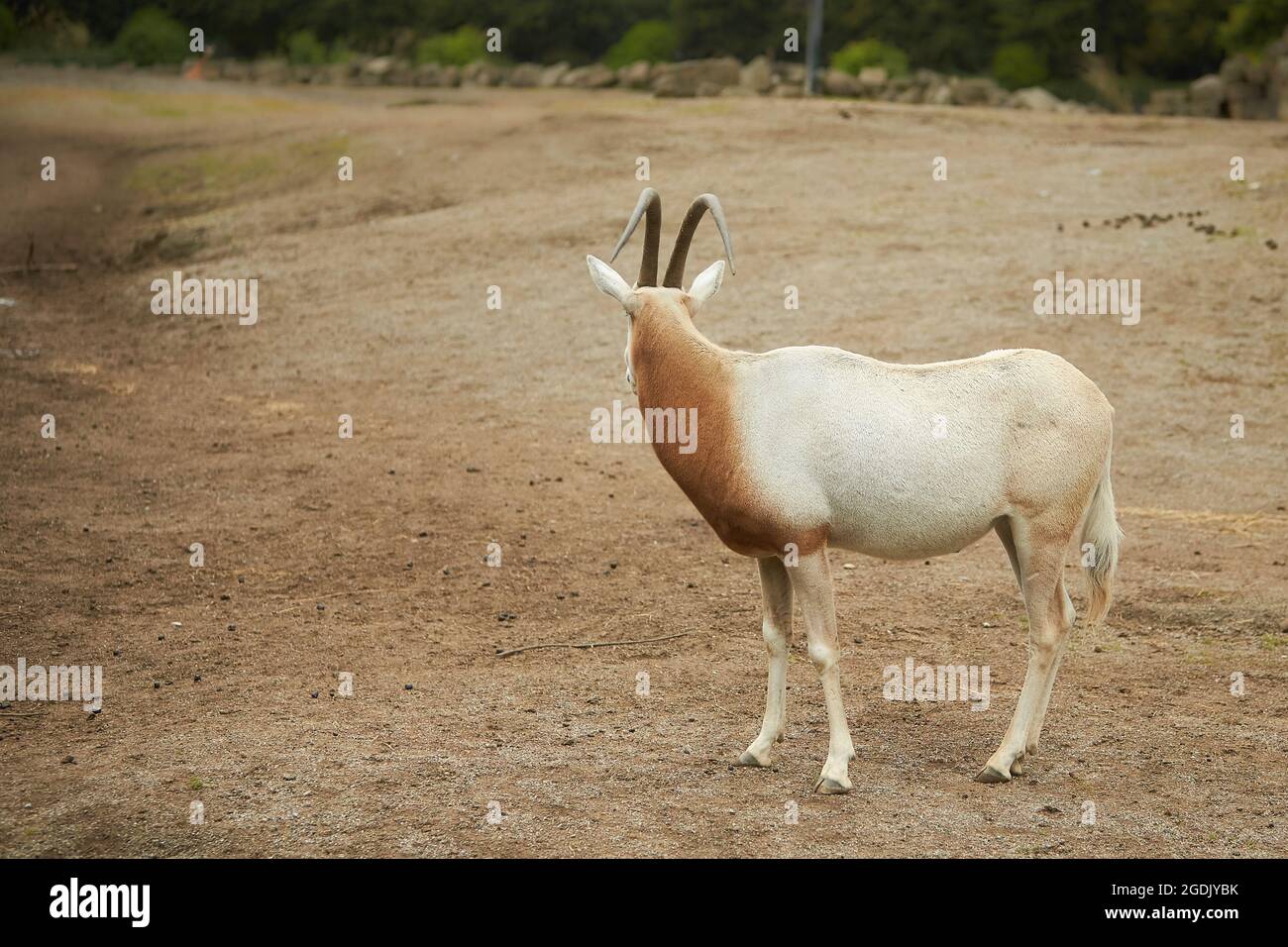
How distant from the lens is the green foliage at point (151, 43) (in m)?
47.1

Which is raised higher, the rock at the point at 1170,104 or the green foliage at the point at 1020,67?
the green foliage at the point at 1020,67

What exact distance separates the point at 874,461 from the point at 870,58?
133ft

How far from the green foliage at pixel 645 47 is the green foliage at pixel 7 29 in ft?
64.8

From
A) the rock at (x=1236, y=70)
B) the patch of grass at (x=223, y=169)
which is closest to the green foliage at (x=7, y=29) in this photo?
the patch of grass at (x=223, y=169)

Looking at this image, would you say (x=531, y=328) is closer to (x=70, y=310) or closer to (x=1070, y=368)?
(x=70, y=310)

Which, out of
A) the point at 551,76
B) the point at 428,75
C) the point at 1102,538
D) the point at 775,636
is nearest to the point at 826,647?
the point at 775,636

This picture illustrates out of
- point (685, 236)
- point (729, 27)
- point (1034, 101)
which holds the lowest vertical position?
point (685, 236)

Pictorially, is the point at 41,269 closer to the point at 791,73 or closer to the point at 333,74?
the point at 791,73

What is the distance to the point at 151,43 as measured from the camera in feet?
155

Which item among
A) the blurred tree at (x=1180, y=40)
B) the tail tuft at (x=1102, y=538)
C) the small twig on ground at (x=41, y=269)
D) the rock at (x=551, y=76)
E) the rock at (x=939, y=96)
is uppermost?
the blurred tree at (x=1180, y=40)

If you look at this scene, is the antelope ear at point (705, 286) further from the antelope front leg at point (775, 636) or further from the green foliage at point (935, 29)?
the green foliage at point (935, 29)

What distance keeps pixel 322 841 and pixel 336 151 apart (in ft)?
74.4

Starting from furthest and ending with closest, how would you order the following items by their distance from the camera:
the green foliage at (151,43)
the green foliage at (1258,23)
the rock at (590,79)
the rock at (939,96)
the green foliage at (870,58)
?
1. the green foliage at (151,43)
2. the green foliage at (870,58)
3. the rock at (590,79)
4. the green foliage at (1258,23)
5. the rock at (939,96)

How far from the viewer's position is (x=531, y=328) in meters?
17.1
